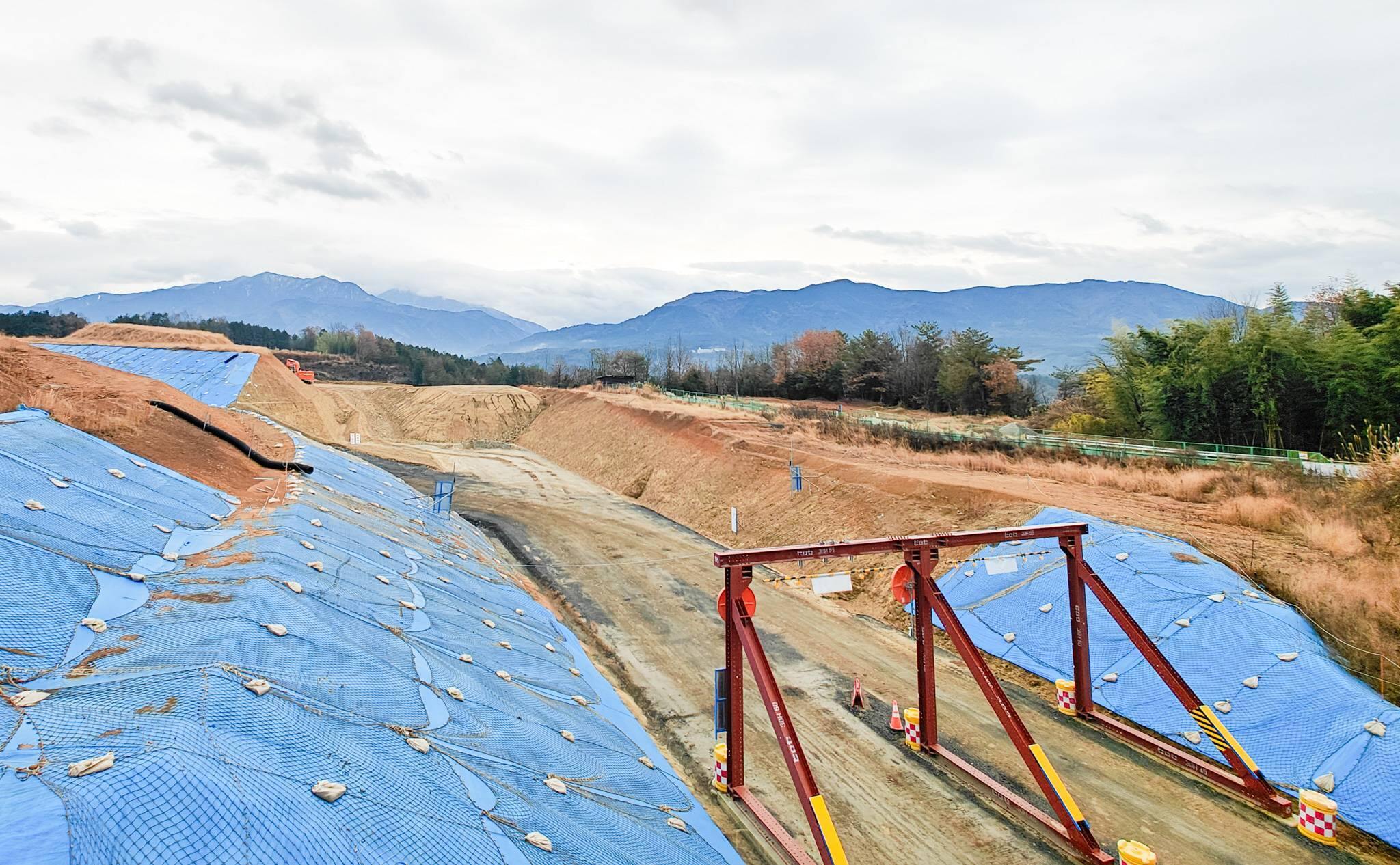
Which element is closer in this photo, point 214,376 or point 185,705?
point 185,705

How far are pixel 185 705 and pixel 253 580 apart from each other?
4.27 meters

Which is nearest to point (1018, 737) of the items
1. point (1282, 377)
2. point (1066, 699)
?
point (1066, 699)

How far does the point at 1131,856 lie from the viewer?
29.4 ft

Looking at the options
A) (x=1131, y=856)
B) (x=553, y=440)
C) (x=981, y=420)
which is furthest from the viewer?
(x=553, y=440)

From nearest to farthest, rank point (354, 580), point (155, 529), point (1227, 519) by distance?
point (155, 529) < point (354, 580) < point (1227, 519)

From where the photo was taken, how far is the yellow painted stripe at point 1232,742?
10820mm

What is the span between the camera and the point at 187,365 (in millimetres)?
44375

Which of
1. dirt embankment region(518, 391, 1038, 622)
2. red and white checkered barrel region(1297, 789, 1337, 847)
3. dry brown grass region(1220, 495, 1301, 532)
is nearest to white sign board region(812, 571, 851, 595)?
red and white checkered barrel region(1297, 789, 1337, 847)

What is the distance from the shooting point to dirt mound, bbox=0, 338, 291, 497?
15133mm

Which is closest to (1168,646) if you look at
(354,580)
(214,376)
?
(354,580)

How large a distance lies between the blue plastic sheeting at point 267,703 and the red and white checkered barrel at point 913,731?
4499 millimetres

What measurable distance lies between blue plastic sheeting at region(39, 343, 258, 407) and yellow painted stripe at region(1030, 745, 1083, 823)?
1630 inches

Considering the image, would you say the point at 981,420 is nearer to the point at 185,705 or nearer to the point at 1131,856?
the point at 1131,856

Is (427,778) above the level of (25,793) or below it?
below
